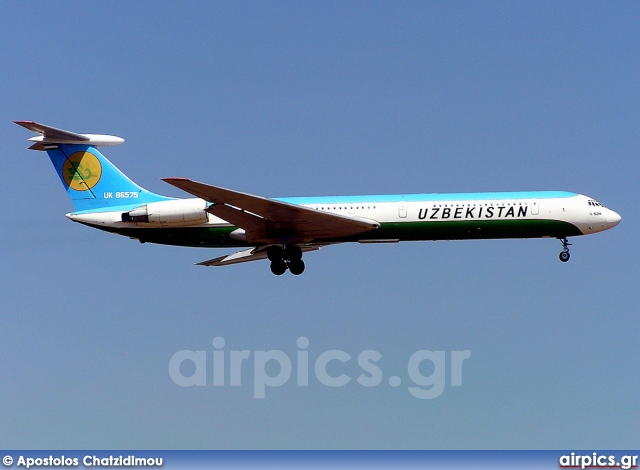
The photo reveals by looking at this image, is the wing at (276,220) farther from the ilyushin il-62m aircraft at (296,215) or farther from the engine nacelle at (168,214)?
the engine nacelle at (168,214)

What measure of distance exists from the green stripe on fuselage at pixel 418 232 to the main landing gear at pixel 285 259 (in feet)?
3.54

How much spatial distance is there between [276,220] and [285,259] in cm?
177

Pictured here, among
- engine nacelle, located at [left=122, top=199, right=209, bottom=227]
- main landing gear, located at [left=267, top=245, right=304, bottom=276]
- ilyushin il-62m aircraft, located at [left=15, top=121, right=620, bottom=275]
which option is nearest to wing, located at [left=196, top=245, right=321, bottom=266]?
ilyushin il-62m aircraft, located at [left=15, top=121, right=620, bottom=275]

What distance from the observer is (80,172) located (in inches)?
1545

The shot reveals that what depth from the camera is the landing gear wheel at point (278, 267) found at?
38.3 meters

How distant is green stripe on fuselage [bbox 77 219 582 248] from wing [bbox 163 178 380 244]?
0.62m

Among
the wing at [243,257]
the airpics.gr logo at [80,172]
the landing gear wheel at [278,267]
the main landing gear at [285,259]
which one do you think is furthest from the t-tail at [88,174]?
the landing gear wheel at [278,267]

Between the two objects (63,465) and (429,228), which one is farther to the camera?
(429,228)

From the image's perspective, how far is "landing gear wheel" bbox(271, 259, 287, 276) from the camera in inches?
1510

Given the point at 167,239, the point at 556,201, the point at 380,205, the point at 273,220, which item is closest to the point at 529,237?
the point at 556,201

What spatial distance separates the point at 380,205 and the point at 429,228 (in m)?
1.87

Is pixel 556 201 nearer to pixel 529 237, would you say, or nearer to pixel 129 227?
pixel 529 237

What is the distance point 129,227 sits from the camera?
3781 centimetres

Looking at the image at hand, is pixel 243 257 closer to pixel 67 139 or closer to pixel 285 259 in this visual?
pixel 285 259
